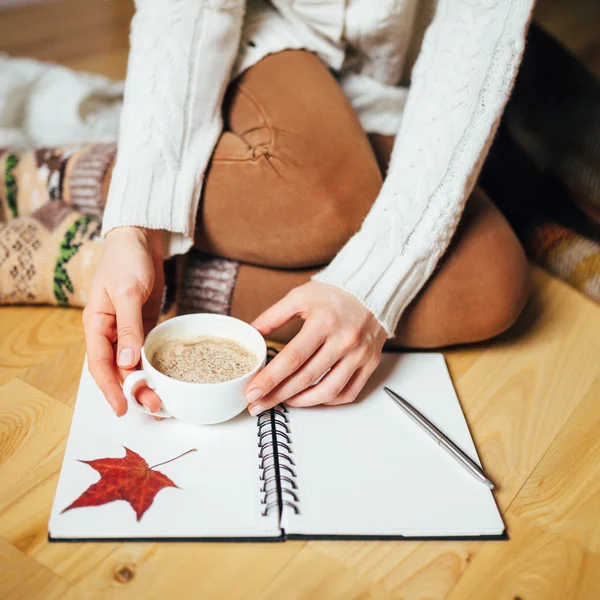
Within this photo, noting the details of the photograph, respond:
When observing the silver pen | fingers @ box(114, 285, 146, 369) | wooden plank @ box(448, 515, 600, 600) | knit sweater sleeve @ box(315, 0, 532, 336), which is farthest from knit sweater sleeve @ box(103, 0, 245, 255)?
wooden plank @ box(448, 515, 600, 600)

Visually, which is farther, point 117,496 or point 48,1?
point 48,1

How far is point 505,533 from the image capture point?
0.68 metres

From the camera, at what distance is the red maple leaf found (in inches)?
25.6

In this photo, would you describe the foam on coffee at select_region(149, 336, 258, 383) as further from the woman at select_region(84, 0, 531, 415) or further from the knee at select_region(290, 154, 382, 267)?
the knee at select_region(290, 154, 382, 267)

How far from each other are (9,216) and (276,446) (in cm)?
66

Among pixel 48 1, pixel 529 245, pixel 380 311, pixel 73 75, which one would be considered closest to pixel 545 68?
pixel 529 245

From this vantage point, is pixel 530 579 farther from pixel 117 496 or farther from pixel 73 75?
pixel 73 75

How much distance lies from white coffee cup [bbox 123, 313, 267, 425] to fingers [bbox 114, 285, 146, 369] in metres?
0.01

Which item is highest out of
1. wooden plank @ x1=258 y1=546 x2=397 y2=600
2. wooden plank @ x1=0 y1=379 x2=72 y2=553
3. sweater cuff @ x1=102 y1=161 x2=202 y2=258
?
sweater cuff @ x1=102 y1=161 x2=202 y2=258

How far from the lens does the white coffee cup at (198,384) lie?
673 mm

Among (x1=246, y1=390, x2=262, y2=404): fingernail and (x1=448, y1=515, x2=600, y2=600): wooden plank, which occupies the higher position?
(x1=246, y1=390, x2=262, y2=404): fingernail

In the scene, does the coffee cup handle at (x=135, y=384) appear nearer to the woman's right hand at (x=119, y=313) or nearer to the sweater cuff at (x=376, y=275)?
the woman's right hand at (x=119, y=313)

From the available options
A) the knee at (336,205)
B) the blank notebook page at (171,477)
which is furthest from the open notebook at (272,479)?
the knee at (336,205)

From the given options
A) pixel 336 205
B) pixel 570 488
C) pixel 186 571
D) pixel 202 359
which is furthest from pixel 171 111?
pixel 570 488
